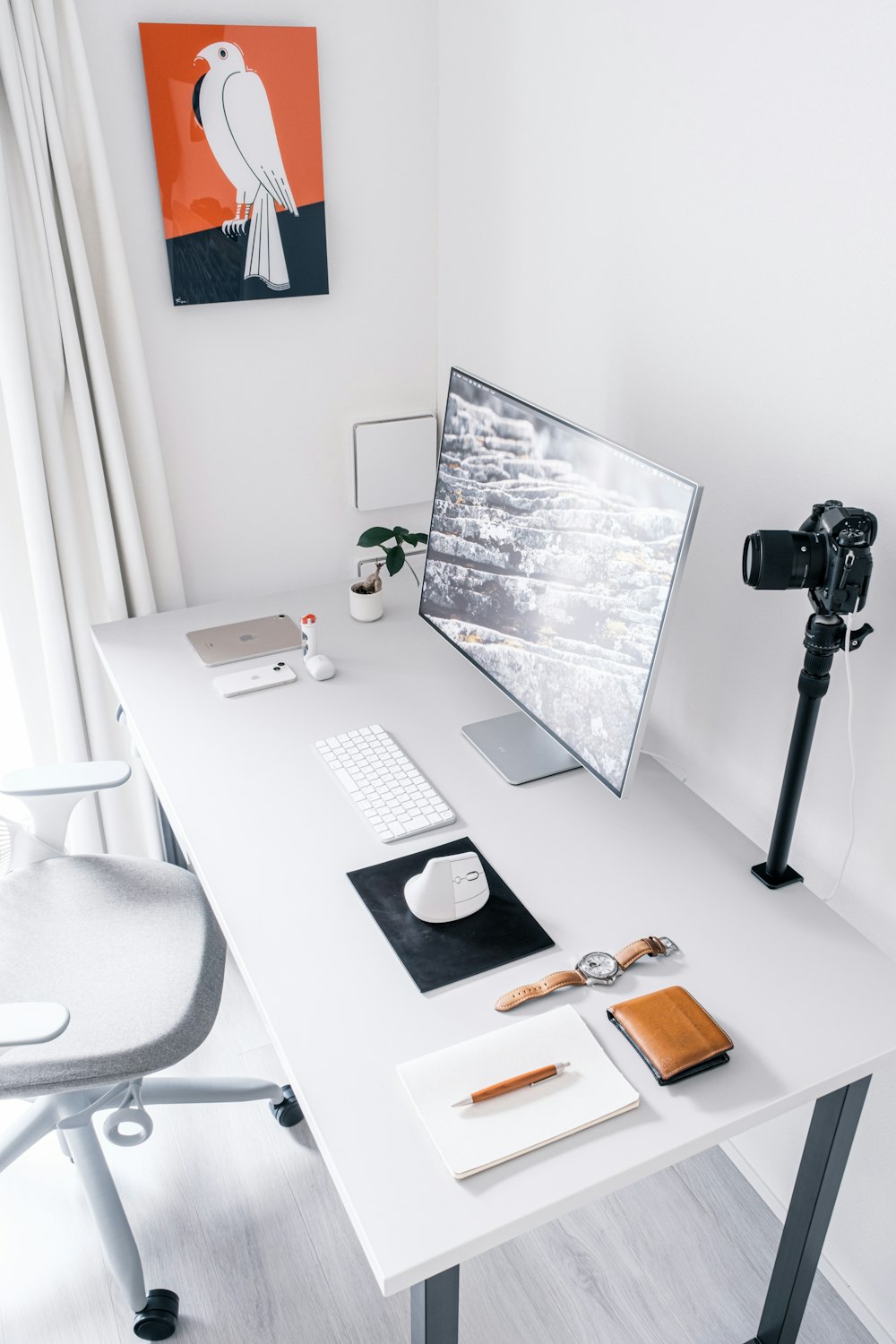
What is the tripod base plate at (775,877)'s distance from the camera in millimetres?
1346

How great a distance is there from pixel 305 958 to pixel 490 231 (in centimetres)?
135

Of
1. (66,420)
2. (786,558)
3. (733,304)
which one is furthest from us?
(66,420)

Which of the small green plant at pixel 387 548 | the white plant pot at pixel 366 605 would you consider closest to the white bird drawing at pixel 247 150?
the small green plant at pixel 387 548

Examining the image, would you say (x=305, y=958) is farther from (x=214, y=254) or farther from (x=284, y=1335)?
(x=214, y=254)

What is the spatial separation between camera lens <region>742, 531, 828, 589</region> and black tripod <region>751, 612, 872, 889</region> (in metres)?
0.06

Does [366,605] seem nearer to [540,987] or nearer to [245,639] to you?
[245,639]

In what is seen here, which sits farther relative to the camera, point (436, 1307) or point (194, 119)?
point (194, 119)

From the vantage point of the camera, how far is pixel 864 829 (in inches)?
53.9

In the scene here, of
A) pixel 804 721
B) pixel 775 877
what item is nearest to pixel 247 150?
pixel 804 721

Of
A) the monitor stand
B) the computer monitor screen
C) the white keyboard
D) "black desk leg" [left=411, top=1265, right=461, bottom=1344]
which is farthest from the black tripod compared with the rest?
"black desk leg" [left=411, top=1265, right=461, bottom=1344]

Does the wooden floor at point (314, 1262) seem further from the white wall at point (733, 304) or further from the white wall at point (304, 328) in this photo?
the white wall at point (304, 328)

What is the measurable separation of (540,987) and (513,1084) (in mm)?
139

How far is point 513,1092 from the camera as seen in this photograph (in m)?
1.06

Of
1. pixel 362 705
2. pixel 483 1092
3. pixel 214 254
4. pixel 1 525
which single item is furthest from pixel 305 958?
pixel 214 254
